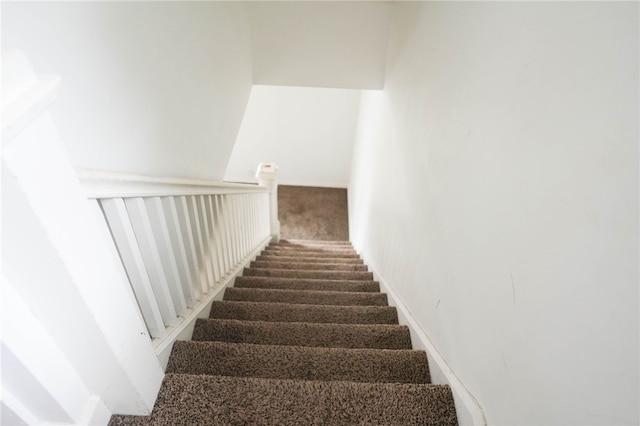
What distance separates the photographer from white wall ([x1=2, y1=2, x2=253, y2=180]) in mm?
522

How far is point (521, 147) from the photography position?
53 cm

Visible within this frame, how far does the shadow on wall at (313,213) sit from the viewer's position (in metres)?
4.52

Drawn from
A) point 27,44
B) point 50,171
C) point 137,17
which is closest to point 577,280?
point 50,171

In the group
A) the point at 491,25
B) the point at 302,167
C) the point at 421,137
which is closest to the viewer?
the point at 491,25

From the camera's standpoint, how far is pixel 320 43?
2.24 metres

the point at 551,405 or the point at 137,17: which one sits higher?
the point at 137,17

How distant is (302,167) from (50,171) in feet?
15.4

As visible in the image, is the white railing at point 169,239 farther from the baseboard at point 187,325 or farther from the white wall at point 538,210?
the white wall at point 538,210

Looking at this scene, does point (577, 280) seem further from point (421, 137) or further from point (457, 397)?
point (421, 137)

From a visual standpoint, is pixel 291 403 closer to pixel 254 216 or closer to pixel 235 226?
pixel 235 226

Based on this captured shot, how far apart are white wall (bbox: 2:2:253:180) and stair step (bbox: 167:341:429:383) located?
692 millimetres

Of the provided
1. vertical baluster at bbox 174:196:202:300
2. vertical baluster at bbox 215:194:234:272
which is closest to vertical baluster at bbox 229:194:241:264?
vertical baluster at bbox 215:194:234:272

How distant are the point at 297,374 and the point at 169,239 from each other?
2.24 ft

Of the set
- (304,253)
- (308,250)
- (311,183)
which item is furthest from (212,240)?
(311,183)
